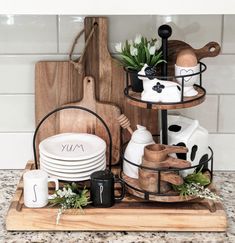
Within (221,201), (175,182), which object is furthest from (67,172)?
(221,201)

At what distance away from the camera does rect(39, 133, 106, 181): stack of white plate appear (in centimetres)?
155

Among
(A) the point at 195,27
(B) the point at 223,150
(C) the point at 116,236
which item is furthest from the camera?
(B) the point at 223,150

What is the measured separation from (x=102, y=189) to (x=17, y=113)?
0.45 metres

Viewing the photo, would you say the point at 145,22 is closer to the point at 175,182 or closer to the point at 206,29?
the point at 206,29

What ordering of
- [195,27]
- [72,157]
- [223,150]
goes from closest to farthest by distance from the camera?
1. [72,157]
2. [195,27]
3. [223,150]

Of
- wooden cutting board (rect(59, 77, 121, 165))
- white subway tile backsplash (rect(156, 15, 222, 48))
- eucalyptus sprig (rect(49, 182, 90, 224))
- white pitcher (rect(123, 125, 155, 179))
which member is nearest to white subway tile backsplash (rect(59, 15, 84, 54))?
wooden cutting board (rect(59, 77, 121, 165))

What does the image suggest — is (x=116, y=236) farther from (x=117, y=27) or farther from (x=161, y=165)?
(x=117, y=27)

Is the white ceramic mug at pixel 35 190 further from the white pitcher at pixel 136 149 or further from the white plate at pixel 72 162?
the white pitcher at pixel 136 149

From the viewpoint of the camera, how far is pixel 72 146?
5.34 ft

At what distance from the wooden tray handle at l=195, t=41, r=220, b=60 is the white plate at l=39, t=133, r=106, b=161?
0.36 m

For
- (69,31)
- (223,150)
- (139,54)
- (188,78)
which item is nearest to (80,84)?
(69,31)

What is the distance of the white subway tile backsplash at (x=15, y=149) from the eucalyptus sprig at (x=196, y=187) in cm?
52

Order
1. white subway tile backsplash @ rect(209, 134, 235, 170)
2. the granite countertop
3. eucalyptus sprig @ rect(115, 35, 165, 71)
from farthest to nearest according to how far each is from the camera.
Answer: white subway tile backsplash @ rect(209, 134, 235, 170)
eucalyptus sprig @ rect(115, 35, 165, 71)
the granite countertop

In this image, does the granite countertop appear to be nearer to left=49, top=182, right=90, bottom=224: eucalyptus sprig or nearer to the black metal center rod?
left=49, top=182, right=90, bottom=224: eucalyptus sprig
